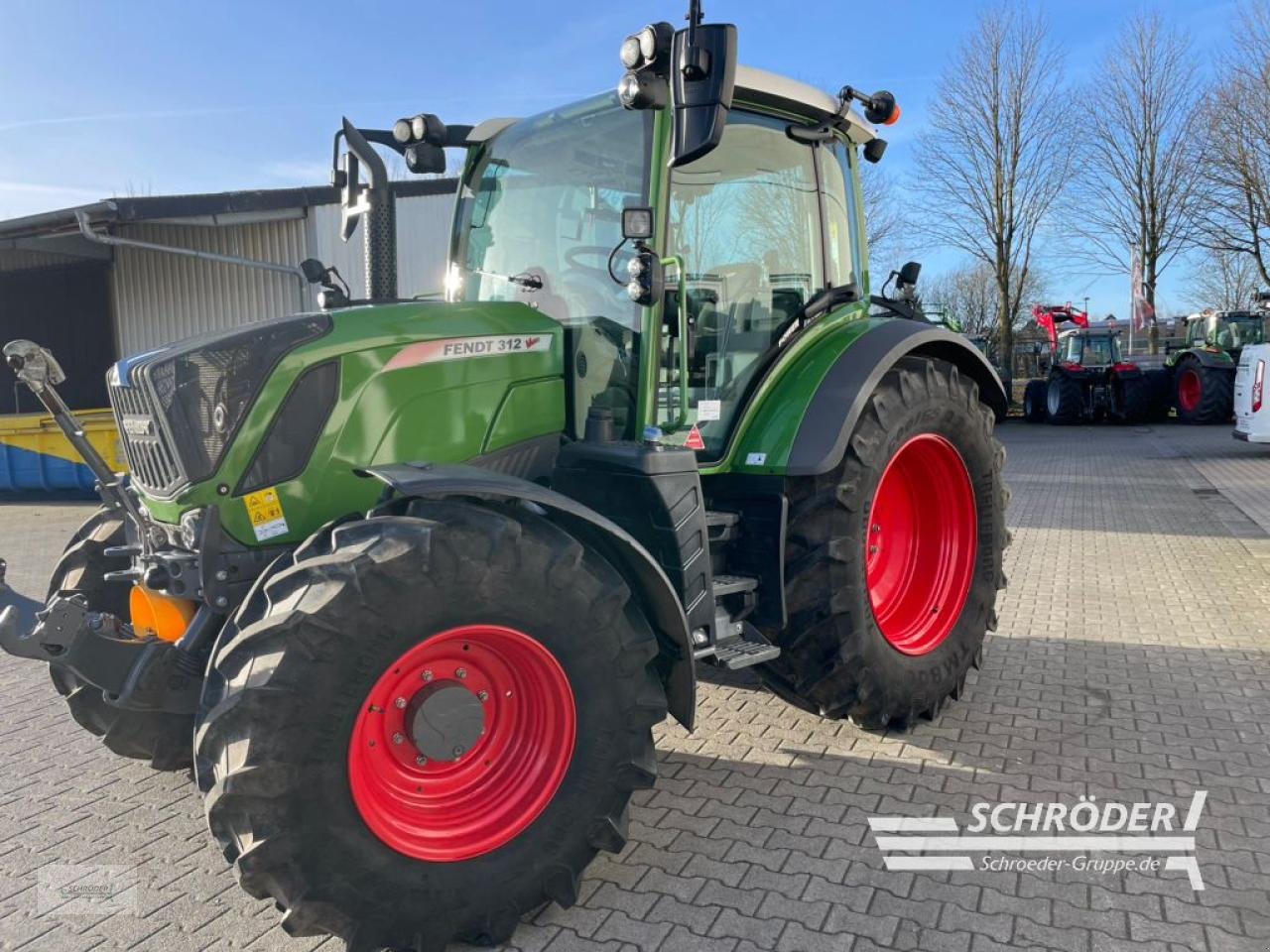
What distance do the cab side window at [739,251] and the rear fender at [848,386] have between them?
307 millimetres

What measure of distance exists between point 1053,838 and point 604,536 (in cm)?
174

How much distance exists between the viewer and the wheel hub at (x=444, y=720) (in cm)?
248

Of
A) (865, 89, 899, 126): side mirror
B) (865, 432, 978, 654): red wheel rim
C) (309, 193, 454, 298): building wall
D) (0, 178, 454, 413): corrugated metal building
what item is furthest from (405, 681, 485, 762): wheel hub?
(309, 193, 454, 298): building wall

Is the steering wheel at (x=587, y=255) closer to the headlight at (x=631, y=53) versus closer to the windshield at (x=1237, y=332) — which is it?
the headlight at (x=631, y=53)

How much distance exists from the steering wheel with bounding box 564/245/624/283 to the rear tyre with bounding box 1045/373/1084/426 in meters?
20.3

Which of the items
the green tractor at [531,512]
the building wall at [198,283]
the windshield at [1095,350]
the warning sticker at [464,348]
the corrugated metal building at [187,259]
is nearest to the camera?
the green tractor at [531,512]

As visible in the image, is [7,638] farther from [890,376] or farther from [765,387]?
[890,376]

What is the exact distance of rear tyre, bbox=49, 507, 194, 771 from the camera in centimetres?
318

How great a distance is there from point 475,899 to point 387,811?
312 millimetres

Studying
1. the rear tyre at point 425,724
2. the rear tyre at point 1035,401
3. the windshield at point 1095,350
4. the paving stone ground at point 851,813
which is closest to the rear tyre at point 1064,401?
the rear tyre at point 1035,401

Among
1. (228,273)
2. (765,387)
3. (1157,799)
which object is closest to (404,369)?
(765,387)

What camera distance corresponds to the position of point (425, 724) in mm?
2484

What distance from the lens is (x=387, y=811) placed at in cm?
246

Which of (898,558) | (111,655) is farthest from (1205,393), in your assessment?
(111,655)
